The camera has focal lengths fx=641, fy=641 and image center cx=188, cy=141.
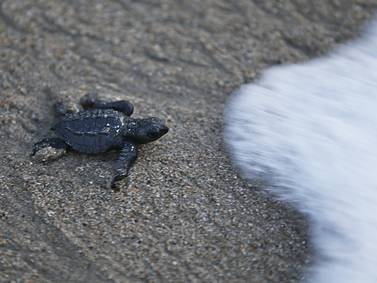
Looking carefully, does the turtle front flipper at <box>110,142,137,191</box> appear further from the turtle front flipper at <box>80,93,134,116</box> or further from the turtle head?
the turtle front flipper at <box>80,93,134,116</box>

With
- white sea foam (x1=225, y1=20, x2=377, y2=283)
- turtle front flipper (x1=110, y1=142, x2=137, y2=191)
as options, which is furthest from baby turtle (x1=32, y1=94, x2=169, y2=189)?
white sea foam (x1=225, y1=20, x2=377, y2=283)

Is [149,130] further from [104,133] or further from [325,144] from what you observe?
[325,144]

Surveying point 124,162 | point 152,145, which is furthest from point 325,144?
point 124,162

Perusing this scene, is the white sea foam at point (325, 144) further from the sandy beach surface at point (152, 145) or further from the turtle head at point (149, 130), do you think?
the turtle head at point (149, 130)

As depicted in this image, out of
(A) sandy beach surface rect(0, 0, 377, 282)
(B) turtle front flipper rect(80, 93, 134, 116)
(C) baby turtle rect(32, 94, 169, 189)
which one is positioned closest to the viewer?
(A) sandy beach surface rect(0, 0, 377, 282)

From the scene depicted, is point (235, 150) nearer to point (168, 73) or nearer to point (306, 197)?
point (306, 197)

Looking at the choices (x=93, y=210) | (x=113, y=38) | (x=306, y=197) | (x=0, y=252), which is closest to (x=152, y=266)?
(x=93, y=210)

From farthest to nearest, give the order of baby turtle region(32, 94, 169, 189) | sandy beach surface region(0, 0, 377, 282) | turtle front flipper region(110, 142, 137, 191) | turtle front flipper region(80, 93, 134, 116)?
turtle front flipper region(80, 93, 134, 116), baby turtle region(32, 94, 169, 189), turtle front flipper region(110, 142, 137, 191), sandy beach surface region(0, 0, 377, 282)
